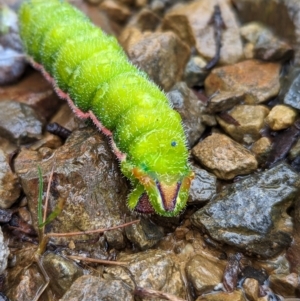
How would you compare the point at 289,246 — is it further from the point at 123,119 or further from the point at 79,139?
the point at 79,139

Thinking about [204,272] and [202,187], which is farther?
[202,187]

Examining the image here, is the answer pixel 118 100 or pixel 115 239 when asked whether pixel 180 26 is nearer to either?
pixel 118 100

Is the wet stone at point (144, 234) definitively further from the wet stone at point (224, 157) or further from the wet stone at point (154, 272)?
the wet stone at point (224, 157)

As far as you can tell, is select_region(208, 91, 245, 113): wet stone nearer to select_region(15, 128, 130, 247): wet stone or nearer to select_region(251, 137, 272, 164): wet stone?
select_region(251, 137, 272, 164): wet stone

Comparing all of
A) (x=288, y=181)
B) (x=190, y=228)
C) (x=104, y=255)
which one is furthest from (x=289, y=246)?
→ (x=104, y=255)

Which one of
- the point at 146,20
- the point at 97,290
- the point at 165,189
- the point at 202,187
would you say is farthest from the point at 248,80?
the point at 97,290

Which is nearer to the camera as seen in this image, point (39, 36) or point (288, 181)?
point (288, 181)

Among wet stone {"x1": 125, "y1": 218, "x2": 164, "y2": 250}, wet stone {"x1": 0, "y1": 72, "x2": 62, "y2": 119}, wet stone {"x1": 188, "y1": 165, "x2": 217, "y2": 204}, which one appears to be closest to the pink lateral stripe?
wet stone {"x1": 0, "y1": 72, "x2": 62, "y2": 119}
